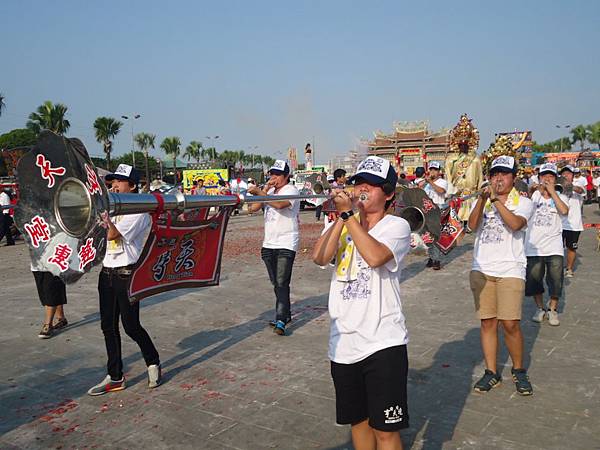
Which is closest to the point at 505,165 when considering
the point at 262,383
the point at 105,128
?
the point at 262,383

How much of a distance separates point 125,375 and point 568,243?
746cm

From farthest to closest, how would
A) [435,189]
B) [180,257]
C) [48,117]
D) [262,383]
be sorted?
1. [48,117]
2. [435,189]
3. [262,383]
4. [180,257]

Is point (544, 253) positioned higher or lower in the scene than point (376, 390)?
lower

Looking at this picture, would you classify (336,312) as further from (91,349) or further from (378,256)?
(91,349)

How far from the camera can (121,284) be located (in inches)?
177

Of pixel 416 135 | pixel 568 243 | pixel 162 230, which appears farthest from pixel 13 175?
pixel 416 135

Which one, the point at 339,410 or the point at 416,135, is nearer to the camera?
the point at 339,410

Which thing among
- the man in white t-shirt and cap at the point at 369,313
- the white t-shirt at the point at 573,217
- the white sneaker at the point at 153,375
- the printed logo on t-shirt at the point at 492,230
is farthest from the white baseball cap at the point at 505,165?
the white t-shirt at the point at 573,217

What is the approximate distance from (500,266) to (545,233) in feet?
7.78

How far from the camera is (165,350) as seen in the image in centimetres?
578

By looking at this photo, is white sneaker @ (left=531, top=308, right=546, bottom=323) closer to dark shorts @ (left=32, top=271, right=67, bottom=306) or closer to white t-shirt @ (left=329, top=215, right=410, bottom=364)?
white t-shirt @ (left=329, top=215, right=410, bottom=364)

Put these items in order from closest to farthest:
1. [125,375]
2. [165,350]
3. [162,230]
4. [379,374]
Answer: [379,374] < [162,230] < [125,375] < [165,350]

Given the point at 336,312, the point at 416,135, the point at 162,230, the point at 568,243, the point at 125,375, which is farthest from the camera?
the point at 416,135

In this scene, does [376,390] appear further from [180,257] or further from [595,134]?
[595,134]
